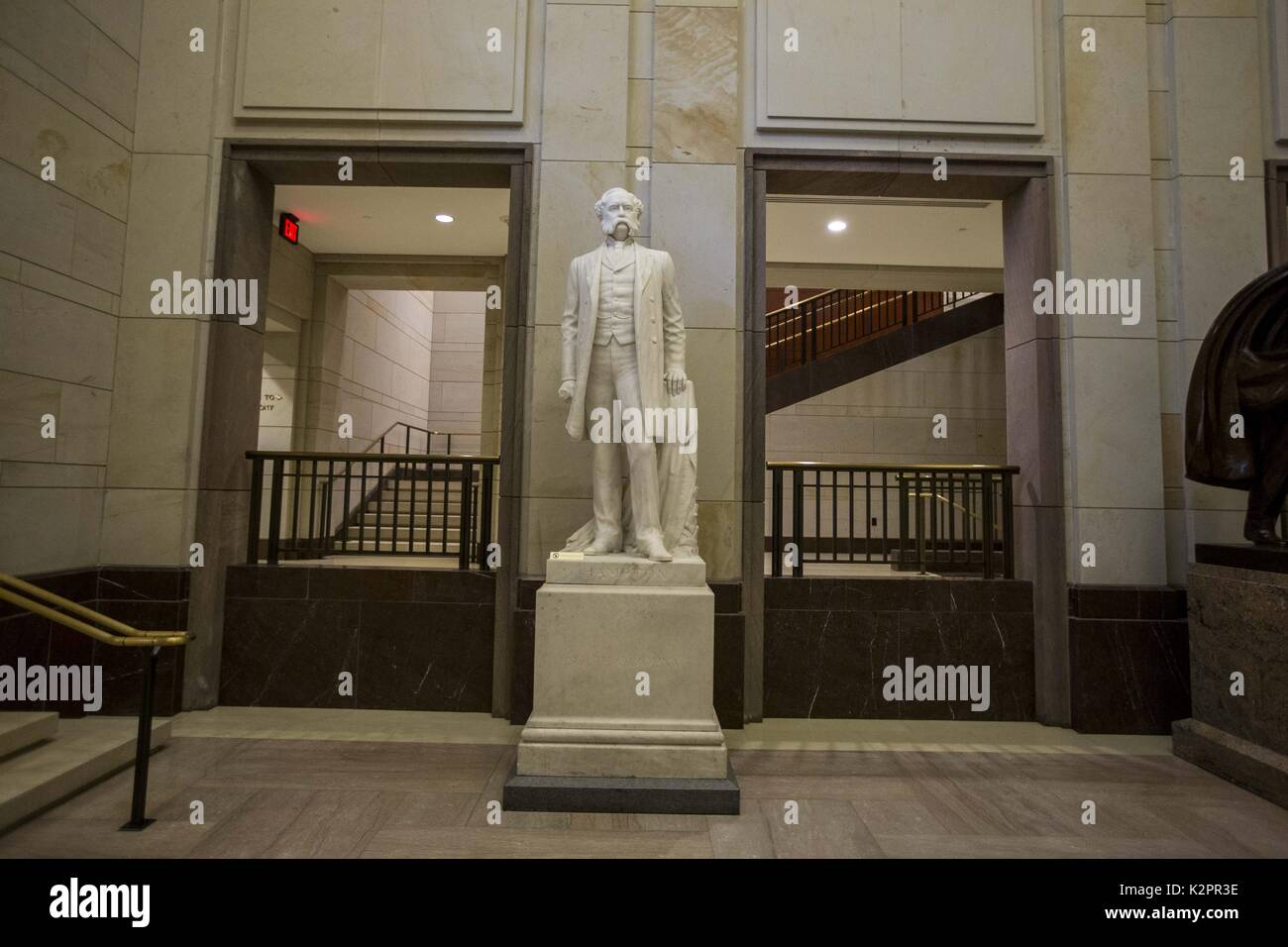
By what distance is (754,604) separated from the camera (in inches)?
209

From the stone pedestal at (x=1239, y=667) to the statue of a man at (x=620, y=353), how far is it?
3.66 m

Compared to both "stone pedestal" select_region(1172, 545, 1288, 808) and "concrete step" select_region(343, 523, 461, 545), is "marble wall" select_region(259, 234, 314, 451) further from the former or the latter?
"stone pedestal" select_region(1172, 545, 1288, 808)

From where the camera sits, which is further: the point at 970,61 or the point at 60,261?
the point at 970,61

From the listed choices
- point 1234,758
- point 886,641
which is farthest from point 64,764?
point 1234,758

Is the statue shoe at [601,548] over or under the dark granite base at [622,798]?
over

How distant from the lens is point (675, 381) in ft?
13.9

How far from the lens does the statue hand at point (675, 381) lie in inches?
167

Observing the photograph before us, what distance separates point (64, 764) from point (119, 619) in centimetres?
163

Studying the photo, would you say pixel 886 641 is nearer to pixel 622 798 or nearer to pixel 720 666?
pixel 720 666

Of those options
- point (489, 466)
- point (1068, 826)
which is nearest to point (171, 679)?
point (489, 466)

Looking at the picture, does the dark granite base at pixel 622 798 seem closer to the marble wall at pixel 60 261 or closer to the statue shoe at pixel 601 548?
the statue shoe at pixel 601 548

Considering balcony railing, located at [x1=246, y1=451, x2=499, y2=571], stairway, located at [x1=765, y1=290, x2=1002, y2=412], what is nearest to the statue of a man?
balcony railing, located at [x1=246, y1=451, x2=499, y2=571]

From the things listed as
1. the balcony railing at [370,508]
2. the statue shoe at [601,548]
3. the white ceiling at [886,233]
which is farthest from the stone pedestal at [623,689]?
the white ceiling at [886,233]

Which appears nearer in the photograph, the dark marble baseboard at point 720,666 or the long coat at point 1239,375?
the long coat at point 1239,375
